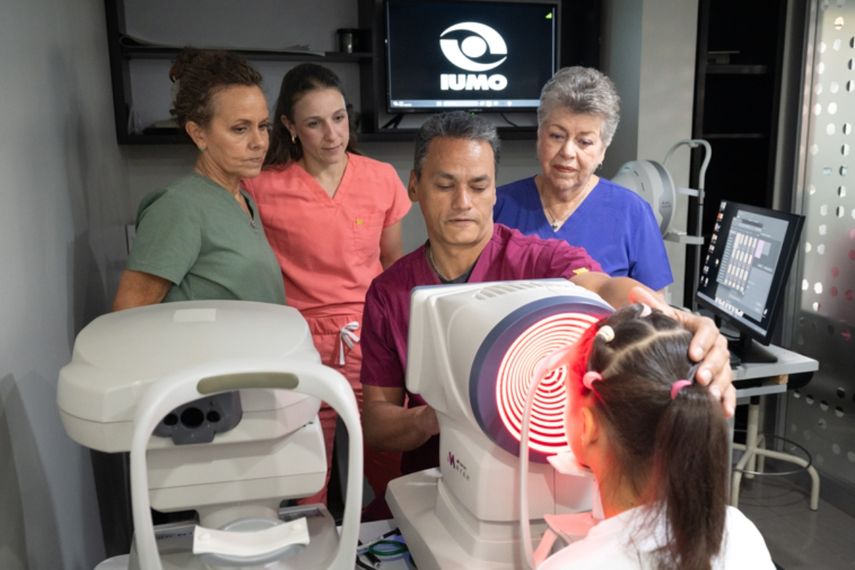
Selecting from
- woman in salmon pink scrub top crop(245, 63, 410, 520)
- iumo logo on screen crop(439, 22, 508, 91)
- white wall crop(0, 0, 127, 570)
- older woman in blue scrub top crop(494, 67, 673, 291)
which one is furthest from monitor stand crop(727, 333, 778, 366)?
white wall crop(0, 0, 127, 570)

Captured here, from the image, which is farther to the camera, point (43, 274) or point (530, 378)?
point (43, 274)

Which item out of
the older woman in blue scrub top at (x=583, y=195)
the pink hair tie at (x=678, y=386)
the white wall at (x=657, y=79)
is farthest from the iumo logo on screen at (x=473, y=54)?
the pink hair tie at (x=678, y=386)

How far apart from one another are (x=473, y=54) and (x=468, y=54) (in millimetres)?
22

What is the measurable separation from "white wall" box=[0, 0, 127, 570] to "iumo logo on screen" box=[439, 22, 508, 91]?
1509 millimetres

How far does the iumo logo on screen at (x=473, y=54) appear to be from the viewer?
3.07 metres

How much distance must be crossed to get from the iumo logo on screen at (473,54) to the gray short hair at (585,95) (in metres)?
1.25

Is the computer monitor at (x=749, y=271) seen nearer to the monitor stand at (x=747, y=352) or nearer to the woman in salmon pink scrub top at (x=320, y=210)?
the monitor stand at (x=747, y=352)

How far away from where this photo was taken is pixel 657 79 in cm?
306

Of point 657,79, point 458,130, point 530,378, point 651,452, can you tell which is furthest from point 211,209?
point 657,79

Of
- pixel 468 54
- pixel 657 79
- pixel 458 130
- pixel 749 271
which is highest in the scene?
pixel 468 54

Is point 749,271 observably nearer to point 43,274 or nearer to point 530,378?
point 530,378

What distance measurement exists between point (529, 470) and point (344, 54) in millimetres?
2340

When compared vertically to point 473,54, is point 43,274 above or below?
below

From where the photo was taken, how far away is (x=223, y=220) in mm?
1553
